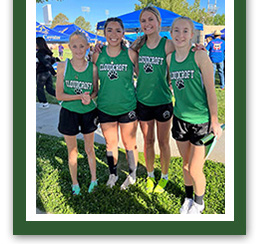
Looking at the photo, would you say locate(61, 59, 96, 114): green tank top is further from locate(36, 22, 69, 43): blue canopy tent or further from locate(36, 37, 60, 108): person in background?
locate(36, 22, 69, 43): blue canopy tent

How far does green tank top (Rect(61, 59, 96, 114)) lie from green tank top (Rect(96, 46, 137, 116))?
0.41 feet

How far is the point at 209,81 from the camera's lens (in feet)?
7.43

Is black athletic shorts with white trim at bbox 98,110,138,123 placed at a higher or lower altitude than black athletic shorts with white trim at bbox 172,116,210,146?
higher

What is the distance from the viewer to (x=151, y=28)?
2664 millimetres

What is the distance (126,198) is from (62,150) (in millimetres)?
1882

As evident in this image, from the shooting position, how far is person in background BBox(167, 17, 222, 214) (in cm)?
229

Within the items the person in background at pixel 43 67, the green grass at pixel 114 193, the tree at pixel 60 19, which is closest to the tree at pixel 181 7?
the person in background at pixel 43 67

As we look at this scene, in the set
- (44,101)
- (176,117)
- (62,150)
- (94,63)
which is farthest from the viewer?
(44,101)

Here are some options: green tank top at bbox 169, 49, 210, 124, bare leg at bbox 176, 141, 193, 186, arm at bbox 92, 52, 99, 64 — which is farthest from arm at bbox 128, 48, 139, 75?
bare leg at bbox 176, 141, 193, 186

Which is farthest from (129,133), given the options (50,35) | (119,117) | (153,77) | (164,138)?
(50,35)

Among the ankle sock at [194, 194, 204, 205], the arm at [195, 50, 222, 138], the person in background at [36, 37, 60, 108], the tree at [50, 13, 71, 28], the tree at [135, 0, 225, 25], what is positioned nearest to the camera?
the arm at [195, 50, 222, 138]

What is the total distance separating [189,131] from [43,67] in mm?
5783
